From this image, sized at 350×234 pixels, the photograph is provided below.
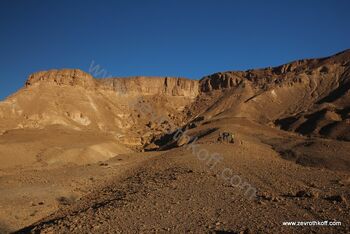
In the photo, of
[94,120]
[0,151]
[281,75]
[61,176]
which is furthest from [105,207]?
[281,75]

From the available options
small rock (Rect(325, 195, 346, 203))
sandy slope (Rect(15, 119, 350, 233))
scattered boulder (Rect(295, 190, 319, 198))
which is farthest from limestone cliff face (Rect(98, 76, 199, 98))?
small rock (Rect(325, 195, 346, 203))

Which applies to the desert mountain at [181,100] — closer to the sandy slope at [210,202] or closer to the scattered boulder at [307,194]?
the sandy slope at [210,202]

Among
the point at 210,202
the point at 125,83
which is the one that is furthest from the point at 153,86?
the point at 210,202

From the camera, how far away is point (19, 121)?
6044 cm

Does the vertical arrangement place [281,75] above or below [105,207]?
above

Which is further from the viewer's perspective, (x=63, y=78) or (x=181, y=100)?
(x=181, y=100)

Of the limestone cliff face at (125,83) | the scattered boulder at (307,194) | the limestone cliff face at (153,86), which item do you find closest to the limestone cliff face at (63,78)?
the limestone cliff face at (125,83)

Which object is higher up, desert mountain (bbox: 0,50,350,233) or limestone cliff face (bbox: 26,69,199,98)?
limestone cliff face (bbox: 26,69,199,98)

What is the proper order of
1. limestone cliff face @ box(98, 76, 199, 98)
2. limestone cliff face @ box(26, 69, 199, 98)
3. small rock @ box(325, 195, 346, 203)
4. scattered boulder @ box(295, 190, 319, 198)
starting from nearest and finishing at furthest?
small rock @ box(325, 195, 346, 203) < scattered boulder @ box(295, 190, 319, 198) < limestone cliff face @ box(26, 69, 199, 98) < limestone cliff face @ box(98, 76, 199, 98)

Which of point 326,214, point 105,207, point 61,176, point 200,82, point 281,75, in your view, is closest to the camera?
point 326,214

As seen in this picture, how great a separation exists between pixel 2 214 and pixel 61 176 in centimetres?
828

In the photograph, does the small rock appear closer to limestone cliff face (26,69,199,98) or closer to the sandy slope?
the sandy slope

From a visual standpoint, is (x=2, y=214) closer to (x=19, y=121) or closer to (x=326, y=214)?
(x=326, y=214)

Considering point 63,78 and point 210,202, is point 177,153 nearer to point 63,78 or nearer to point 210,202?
point 210,202
